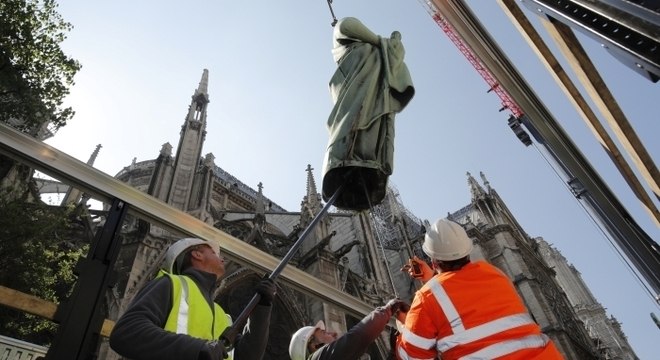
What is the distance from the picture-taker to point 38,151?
1.42 m

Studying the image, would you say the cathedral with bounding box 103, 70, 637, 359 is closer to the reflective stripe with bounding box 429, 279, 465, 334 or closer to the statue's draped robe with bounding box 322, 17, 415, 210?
the statue's draped robe with bounding box 322, 17, 415, 210

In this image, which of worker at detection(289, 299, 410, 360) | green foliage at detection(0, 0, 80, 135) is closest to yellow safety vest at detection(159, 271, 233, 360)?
worker at detection(289, 299, 410, 360)

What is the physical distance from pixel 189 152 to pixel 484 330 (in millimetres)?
12325

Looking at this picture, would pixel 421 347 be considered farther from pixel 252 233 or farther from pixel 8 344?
pixel 252 233

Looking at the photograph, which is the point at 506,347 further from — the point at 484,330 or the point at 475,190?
the point at 475,190

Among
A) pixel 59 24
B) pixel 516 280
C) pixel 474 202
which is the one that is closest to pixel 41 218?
pixel 59 24

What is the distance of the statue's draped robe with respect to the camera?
6.66 ft

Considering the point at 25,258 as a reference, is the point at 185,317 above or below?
below

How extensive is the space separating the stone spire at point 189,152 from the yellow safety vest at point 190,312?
31.2 feet

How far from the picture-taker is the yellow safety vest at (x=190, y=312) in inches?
56.6

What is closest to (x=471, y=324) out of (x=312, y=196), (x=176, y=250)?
(x=176, y=250)

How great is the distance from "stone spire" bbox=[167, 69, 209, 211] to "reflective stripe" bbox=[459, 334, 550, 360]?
33.3ft

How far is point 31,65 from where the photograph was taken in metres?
8.33

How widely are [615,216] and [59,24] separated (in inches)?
456
